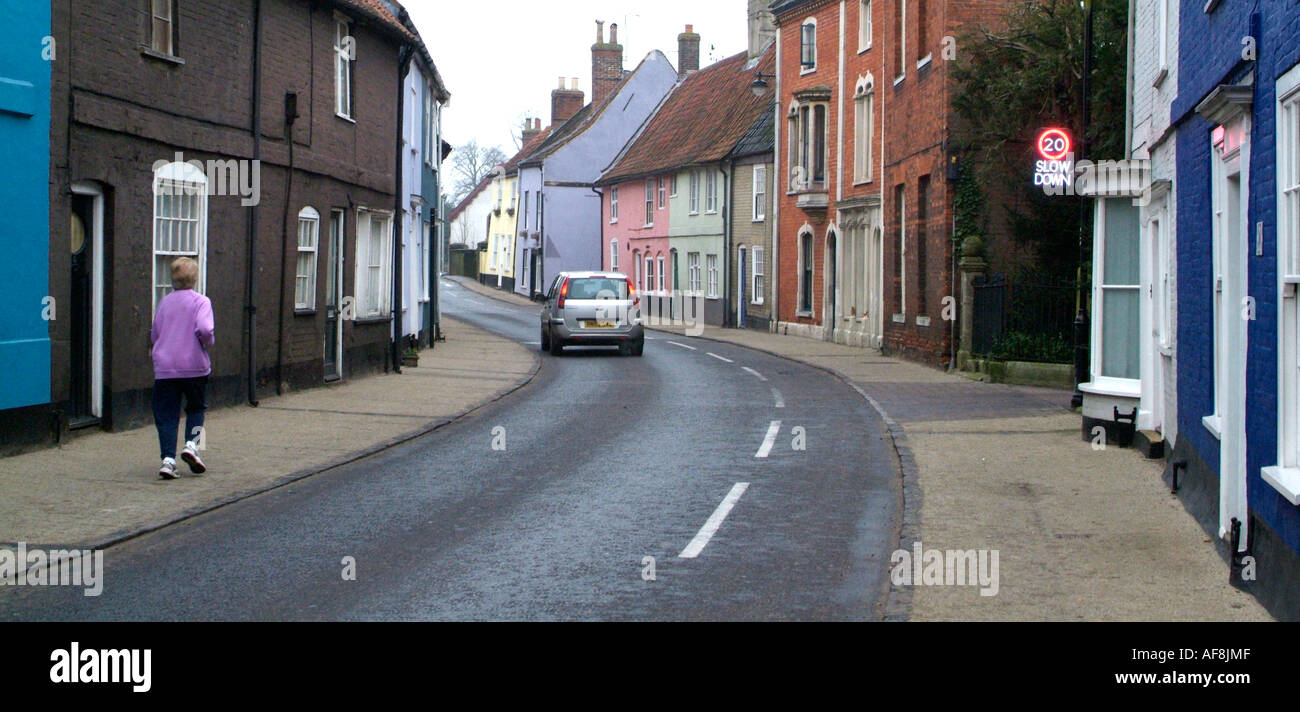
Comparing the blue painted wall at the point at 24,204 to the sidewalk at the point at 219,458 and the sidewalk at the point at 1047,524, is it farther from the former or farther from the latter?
the sidewalk at the point at 1047,524

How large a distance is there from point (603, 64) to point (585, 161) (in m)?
6.20

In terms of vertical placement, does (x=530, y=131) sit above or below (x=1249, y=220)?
above

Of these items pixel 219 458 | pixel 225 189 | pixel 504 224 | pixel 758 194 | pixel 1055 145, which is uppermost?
pixel 504 224

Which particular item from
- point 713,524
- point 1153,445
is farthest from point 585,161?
point 713,524

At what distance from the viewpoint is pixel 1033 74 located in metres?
22.3

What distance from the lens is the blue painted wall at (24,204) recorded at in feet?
39.5

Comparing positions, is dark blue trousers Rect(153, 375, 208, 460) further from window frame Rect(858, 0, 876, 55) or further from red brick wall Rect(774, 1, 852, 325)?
red brick wall Rect(774, 1, 852, 325)

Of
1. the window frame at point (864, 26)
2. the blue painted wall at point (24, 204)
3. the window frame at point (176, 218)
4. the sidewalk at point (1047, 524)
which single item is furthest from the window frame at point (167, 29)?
the window frame at point (864, 26)

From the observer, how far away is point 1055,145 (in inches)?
772

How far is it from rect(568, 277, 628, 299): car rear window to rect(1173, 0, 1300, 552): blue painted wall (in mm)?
17509

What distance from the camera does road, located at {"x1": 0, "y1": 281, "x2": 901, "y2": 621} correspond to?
7094 mm

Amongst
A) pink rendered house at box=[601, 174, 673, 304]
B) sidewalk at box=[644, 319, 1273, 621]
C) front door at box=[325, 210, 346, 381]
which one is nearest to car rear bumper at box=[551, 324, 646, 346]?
front door at box=[325, 210, 346, 381]

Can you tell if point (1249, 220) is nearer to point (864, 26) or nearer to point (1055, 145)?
point (1055, 145)
